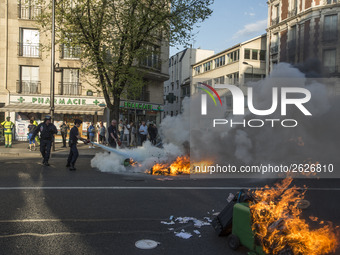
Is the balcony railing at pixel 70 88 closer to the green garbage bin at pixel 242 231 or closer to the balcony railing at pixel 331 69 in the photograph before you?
the balcony railing at pixel 331 69

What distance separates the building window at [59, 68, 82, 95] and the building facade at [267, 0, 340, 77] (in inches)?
771

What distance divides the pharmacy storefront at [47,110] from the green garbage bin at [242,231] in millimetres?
18060

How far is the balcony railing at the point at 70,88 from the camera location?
23.0 m

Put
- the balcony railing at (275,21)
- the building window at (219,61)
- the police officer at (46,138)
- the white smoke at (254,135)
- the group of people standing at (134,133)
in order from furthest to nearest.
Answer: the building window at (219,61), the group of people standing at (134,133), the police officer at (46,138), the white smoke at (254,135), the balcony railing at (275,21)

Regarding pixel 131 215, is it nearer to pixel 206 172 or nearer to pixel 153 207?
pixel 153 207

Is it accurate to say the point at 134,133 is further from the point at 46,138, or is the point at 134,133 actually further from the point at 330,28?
the point at 330,28

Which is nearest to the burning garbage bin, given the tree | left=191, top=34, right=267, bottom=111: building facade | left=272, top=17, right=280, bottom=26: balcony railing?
left=272, top=17, right=280, bottom=26: balcony railing

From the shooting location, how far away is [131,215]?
5047 mm

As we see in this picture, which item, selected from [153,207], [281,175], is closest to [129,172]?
[153,207]

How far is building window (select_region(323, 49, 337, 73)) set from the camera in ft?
14.5

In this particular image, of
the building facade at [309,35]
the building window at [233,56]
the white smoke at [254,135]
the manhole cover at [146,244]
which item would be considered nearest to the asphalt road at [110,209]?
the manhole cover at [146,244]

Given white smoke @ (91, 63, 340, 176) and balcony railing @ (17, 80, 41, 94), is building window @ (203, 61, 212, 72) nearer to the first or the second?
balcony railing @ (17, 80, 41, 94)

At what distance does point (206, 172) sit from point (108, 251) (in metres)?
6.16

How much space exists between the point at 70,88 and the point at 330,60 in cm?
2134
